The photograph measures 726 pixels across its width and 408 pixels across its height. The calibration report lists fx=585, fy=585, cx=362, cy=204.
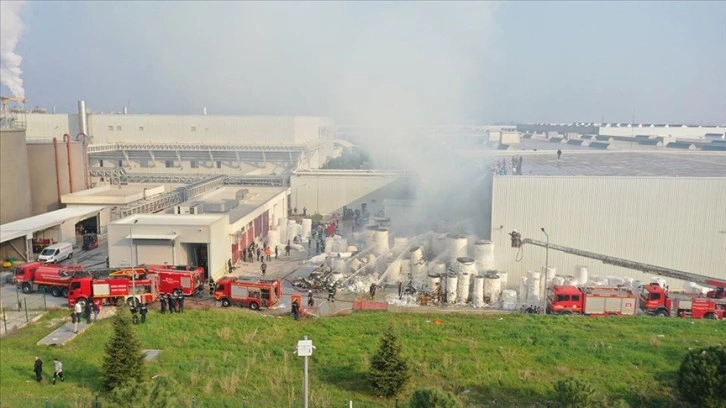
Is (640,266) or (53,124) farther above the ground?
(53,124)

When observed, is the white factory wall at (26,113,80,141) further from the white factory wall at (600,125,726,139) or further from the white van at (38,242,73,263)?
the white factory wall at (600,125,726,139)

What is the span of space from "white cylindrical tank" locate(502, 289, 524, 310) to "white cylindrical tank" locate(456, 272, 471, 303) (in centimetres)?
111

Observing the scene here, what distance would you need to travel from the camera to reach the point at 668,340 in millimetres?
13914

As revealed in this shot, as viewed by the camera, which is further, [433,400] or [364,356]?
[364,356]

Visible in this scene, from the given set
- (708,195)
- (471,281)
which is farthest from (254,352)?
(708,195)

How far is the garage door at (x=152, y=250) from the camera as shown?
750 inches

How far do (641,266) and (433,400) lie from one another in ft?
43.3

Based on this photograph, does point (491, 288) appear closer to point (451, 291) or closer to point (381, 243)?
point (451, 291)

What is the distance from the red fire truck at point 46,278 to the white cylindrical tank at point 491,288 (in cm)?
1260

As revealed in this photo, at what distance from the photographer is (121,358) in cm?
1116

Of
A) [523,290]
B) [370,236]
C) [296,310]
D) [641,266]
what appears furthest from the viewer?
[370,236]

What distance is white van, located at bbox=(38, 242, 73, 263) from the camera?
2091 cm

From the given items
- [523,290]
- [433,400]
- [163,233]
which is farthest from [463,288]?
[433,400]

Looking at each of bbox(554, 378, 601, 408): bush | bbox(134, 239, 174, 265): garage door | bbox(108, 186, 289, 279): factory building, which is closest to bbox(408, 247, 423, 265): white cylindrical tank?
bbox(108, 186, 289, 279): factory building
